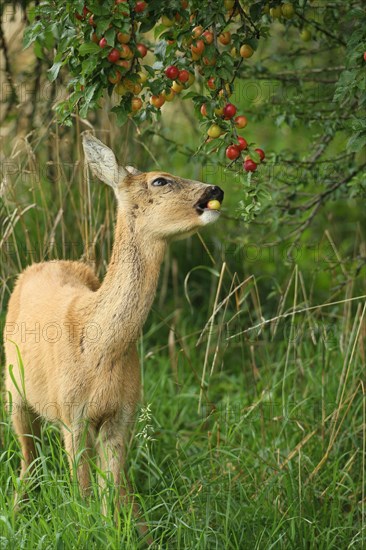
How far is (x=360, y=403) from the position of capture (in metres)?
4.89

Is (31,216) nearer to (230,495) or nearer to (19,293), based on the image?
(19,293)

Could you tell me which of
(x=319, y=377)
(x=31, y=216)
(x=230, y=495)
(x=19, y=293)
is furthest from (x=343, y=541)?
(x=31, y=216)

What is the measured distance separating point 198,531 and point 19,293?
5.20 feet

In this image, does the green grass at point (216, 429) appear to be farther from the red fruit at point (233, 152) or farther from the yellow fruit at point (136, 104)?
the yellow fruit at point (136, 104)

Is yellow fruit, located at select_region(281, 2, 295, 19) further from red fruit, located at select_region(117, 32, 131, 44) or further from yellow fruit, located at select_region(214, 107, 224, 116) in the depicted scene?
red fruit, located at select_region(117, 32, 131, 44)

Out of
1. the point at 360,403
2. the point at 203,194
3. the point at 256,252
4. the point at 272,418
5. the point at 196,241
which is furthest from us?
the point at 256,252

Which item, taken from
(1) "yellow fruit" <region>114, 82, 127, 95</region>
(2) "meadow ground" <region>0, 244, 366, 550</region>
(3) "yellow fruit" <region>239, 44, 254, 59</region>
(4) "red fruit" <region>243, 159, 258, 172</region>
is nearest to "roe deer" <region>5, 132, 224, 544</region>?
(2) "meadow ground" <region>0, 244, 366, 550</region>

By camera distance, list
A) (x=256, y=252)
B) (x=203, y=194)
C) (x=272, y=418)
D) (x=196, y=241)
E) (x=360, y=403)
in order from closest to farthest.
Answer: (x=203, y=194)
(x=272, y=418)
(x=360, y=403)
(x=196, y=241)
(x=256, y=252)

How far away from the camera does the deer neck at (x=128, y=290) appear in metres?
3.89

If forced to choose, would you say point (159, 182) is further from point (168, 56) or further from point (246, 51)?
point (246, 51)

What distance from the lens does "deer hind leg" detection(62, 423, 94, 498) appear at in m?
3.85

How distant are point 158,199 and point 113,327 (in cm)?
56

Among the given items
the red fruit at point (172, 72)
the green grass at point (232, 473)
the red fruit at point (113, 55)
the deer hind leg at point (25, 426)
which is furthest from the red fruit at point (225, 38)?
the deer hind leg at point (25, 426)

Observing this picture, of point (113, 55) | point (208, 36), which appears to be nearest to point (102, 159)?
point (113, 55)
